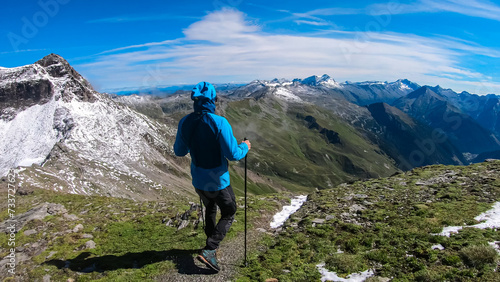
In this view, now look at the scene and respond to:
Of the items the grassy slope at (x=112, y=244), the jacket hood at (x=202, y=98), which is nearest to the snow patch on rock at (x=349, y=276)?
the grassy slope at (x=112, y=244)

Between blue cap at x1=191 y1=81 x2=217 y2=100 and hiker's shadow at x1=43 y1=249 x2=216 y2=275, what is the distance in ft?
22.5

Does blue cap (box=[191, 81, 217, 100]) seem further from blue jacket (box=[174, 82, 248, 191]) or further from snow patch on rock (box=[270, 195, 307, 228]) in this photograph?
snow patch on rock (box=[270, 195, 307, 228])

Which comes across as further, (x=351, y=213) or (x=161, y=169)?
(x=161, y=169)

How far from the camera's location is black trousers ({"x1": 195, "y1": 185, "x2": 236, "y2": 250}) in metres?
10.7

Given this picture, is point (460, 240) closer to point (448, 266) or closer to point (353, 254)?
point (448, 266)

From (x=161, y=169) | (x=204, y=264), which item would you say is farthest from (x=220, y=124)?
(x=161, y=169)

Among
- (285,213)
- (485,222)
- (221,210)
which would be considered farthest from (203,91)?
(485,222)

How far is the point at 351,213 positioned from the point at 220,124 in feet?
40.4

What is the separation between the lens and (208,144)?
32.8 ft

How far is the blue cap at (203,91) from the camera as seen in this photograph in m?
10.0

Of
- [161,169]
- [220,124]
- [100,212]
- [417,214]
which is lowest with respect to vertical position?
[161,169]

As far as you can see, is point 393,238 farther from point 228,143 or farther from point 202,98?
point 202,98

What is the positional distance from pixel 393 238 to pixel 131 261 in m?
12.2

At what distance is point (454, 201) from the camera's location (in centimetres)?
1817
